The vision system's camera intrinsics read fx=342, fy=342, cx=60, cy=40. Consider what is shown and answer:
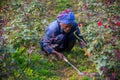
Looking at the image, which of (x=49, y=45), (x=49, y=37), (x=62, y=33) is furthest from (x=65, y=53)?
(x=49, y=45)

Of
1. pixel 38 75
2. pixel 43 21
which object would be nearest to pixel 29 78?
pixel 38 75

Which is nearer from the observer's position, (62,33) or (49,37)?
(49,37)

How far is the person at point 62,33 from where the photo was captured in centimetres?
554

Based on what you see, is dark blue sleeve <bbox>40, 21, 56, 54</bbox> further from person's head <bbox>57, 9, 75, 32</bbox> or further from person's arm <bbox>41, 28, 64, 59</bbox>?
person's head <bbox>57, 9, 75, 32</bbox>

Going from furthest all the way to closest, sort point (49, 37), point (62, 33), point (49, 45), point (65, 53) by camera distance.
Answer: point (65, 53) → point (62, 33) → point (49, 37) → point (49, 45)

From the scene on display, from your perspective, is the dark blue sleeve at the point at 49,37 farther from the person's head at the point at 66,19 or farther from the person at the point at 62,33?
the person's head at the point at 66,19

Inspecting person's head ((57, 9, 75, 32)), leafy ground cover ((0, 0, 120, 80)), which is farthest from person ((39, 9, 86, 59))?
leafy ground cover ((0, 0, 120, 80))

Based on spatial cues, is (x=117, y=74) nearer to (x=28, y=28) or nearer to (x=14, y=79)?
(x=14, y=79)

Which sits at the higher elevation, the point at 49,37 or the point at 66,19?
the point at 66,19

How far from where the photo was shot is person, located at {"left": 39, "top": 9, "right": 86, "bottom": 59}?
5535 mm

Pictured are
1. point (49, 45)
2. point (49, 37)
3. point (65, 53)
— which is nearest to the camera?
point (49, 45)

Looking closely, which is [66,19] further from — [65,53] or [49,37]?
[65,53]

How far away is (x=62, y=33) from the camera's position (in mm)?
5855

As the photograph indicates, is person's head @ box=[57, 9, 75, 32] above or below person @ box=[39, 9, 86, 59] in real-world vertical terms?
above
